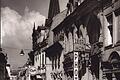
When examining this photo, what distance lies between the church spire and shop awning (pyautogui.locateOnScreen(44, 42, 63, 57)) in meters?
5.65

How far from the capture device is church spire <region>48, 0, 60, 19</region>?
1598 inches

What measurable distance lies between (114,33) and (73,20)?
918cm

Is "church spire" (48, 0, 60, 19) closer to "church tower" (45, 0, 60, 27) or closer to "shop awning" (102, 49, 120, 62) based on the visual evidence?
"church tower" (45, 0, 60, 27)

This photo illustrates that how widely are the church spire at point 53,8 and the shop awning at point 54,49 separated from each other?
565 centimetres

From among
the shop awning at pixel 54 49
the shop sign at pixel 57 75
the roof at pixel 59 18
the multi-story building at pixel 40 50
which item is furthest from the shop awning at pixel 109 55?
the multi-story building at pixel 40 50

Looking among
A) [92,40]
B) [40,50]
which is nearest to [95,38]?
[92,40]

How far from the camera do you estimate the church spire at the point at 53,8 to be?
40.6m

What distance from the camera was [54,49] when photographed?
3653 centimetres

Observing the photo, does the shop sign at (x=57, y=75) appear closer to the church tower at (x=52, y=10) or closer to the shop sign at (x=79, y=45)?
the church tower at (x=52, y=10)

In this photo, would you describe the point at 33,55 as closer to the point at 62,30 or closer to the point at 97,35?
the point at 62,30

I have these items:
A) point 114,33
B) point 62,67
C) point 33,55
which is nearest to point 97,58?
point 114,33

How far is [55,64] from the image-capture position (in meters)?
36.6

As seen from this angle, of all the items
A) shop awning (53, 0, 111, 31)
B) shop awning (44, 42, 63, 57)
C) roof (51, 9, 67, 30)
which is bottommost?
shop awning (44, 42, 63, 57)

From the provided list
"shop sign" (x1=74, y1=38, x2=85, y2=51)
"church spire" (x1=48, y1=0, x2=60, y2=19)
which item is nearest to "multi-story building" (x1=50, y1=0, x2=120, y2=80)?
"shop sign" (x1=74, y1=38, x2=85, y2=51)
